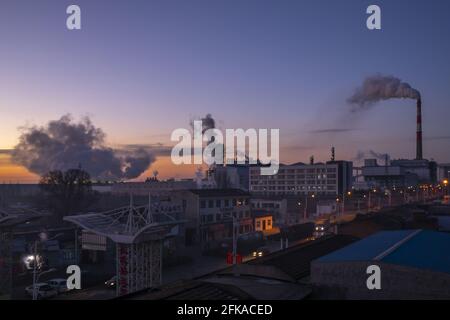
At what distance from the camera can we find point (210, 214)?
3762cm

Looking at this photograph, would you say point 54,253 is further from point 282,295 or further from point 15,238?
point 282,295

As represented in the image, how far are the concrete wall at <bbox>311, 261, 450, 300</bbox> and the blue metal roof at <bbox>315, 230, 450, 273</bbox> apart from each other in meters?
0.22

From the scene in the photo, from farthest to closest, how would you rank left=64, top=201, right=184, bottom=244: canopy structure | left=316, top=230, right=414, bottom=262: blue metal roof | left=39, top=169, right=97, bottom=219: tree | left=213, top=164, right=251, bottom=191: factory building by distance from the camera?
left=213, top=164, right=251, bottom=191: factory building
left=39, top=169, right=97, bottom=219: tree
left=64, top=201, right=184, bottom=244: canopy structure
left=316, top=230, right=414, bottom=262: blue metal roof

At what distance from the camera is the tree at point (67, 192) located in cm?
4191

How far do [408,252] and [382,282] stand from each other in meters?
2.14

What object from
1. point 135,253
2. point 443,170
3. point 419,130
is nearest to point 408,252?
point 135,253

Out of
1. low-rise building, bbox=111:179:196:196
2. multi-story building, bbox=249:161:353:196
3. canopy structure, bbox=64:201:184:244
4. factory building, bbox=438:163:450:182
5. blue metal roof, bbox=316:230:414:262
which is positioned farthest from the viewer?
factory building, bbox=438:163:450:182

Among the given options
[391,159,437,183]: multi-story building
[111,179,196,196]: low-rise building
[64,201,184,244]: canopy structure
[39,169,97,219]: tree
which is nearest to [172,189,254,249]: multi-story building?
[39,169,97,219]: tree

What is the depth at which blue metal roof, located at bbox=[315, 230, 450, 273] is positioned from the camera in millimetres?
12648

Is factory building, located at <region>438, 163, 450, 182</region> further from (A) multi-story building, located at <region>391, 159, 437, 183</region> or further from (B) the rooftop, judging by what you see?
(B) the rooftop

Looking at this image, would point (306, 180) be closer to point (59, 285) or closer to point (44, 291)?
point (59, 285)
